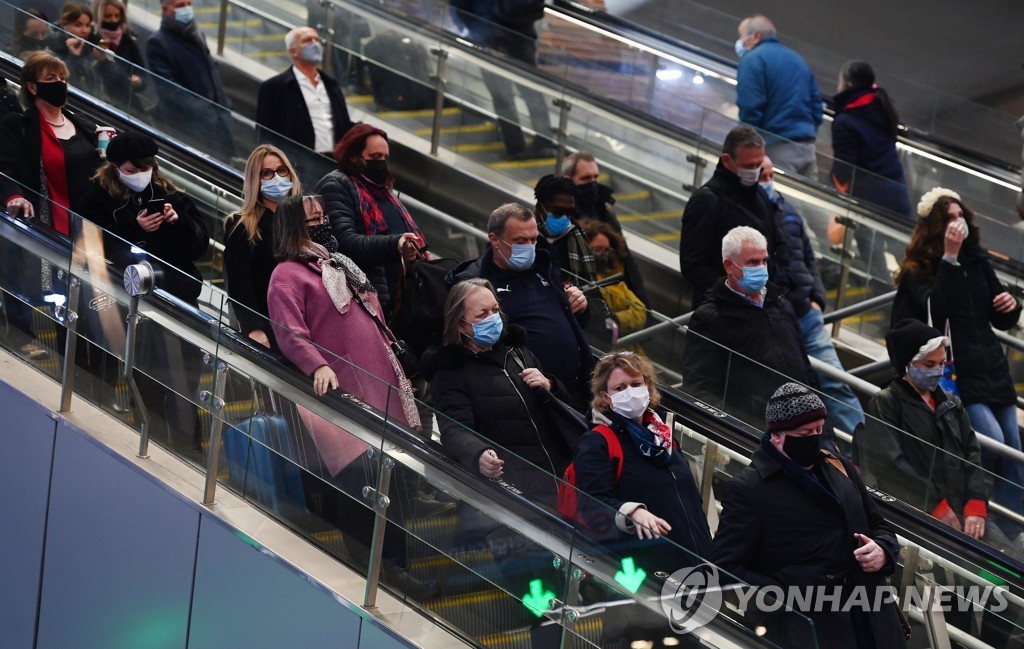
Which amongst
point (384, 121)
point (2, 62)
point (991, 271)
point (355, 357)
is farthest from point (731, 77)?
point (355, 357)

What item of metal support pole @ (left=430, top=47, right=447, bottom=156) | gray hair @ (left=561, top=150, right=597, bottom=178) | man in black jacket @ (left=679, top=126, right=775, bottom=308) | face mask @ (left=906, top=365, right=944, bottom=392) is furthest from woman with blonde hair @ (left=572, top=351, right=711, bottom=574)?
metal support pole @ (left=430, top=47, right=447, bottom=156)

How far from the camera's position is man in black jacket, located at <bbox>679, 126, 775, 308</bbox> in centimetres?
793

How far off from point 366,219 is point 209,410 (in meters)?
1.49

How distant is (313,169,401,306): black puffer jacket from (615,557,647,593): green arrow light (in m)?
2.41

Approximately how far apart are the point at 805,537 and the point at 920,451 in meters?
A: 1.70

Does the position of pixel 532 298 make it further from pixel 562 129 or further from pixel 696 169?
pixel 562 129

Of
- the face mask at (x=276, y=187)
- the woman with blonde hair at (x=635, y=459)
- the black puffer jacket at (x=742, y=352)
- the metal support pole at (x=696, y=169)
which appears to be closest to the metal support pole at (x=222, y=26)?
the metal support pole at (x=696, y=169)

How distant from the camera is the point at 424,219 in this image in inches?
334

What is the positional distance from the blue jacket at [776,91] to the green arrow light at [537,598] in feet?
21.2

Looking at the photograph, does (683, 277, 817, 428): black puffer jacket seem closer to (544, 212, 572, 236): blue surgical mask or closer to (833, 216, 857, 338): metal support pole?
(544, 212, 572, 236): blue surgical mask

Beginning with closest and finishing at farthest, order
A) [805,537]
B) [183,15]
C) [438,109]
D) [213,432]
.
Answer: [805,537]
[213,432]
[183,15]
[438,109]

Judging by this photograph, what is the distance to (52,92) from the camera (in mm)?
7707

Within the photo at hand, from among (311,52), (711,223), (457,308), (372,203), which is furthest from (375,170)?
(311,52)

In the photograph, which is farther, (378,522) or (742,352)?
(742,352)
